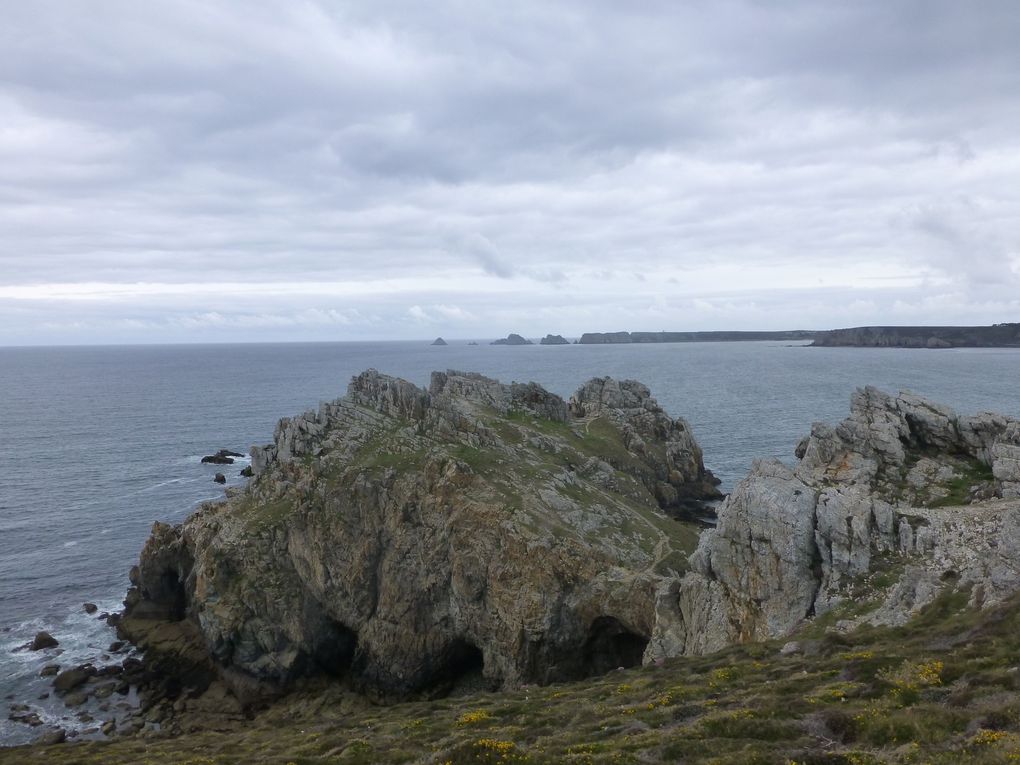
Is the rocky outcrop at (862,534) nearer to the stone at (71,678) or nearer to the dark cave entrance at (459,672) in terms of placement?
the dark cave entrance at (459,672)

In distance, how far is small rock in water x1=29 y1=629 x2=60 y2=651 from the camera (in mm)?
58969

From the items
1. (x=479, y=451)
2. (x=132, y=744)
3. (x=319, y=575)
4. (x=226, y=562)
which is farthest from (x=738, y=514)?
(x=226, y=562)

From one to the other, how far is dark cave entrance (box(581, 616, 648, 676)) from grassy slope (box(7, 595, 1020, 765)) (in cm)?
1222

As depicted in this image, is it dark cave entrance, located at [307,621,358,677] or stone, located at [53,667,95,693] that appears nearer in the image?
stone, located at [53,667,95,693]

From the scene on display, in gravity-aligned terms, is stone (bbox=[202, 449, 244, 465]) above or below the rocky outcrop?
below

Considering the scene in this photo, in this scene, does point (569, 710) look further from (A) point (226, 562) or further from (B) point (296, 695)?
(A) point (226, 562)

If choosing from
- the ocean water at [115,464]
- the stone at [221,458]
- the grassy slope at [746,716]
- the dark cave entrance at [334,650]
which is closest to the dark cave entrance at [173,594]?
the ocean water at [115,464]

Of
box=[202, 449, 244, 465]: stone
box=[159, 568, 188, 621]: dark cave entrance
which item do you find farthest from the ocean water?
box=[159, 568, 188, 621]: dark cave entrance

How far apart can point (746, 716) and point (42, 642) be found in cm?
6332

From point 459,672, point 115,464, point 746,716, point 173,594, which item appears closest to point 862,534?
point 746,716

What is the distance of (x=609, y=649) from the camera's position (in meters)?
50.7

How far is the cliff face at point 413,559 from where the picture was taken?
49906 millimetres

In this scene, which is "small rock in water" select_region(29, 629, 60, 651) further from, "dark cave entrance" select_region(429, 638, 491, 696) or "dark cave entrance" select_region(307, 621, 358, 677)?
"dark cave entrance" select_region(429, 638, 491, 696)

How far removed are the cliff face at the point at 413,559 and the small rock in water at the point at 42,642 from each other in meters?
5.78
